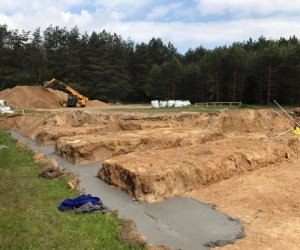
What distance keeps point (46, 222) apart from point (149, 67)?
75.1 m

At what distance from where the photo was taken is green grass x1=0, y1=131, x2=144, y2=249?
723cm

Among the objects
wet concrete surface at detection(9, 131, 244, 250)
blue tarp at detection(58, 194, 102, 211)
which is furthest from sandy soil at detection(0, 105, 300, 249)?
blue tarp at detection(58, 194, 102, 211)

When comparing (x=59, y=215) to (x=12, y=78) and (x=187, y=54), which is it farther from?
(x=187, y=54)

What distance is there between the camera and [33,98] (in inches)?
1961

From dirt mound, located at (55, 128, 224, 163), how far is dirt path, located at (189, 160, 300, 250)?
4.22 m

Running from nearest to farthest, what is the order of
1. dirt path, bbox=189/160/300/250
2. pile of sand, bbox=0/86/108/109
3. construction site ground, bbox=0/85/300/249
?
dirt path, bbox=189/160/300/250 < construction site ground, bbox=0/85/300/249 < pile of sand, bbox=0/86/108/109

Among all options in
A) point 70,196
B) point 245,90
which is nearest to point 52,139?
point 70,196

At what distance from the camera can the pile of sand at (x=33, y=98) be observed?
4912cm

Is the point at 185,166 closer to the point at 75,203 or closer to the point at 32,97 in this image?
the point at 75,203

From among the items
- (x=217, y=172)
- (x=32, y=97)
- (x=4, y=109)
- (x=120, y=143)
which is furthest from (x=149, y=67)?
(x=217, y=172)

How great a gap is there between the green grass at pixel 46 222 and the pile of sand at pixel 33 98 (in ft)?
125

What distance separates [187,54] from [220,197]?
8080cm

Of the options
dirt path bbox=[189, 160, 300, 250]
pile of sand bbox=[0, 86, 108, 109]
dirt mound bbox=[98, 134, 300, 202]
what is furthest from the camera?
pile of sand bbox=[0, 86, 108, 109]

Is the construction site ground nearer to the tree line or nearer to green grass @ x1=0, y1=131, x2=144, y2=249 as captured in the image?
green grass @ x1=0, y1=131, x2=144, y2=249
